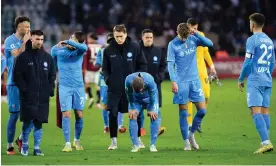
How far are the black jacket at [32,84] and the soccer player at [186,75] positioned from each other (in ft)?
7.66

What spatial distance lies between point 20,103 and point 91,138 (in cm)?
389

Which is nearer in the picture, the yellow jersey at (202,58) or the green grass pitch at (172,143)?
the green grass pitch at (172,143)

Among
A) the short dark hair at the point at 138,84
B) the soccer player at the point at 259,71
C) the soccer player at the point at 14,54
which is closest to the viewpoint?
the short dark hair at the point at 138,84

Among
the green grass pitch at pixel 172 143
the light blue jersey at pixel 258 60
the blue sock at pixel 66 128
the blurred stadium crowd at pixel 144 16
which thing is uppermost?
the blurred stadium crowd at pixel 144 16

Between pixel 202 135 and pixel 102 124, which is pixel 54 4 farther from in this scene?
pixel 202 135

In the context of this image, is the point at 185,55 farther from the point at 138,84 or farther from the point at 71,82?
the point at 71,82

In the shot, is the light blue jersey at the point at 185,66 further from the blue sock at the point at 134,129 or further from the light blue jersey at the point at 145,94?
the blue sock at the point at 134,129

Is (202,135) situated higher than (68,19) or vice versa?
(68,19)

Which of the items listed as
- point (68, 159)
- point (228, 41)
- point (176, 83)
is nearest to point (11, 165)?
point (68, 159)

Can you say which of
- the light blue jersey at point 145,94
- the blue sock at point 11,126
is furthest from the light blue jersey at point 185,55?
the blue sock at point 11,126

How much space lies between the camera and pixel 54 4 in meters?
43.2

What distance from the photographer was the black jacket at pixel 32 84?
54.6 feet

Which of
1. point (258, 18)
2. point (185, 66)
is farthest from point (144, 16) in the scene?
point (258, 18)

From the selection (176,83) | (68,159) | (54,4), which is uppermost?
(54,4)
